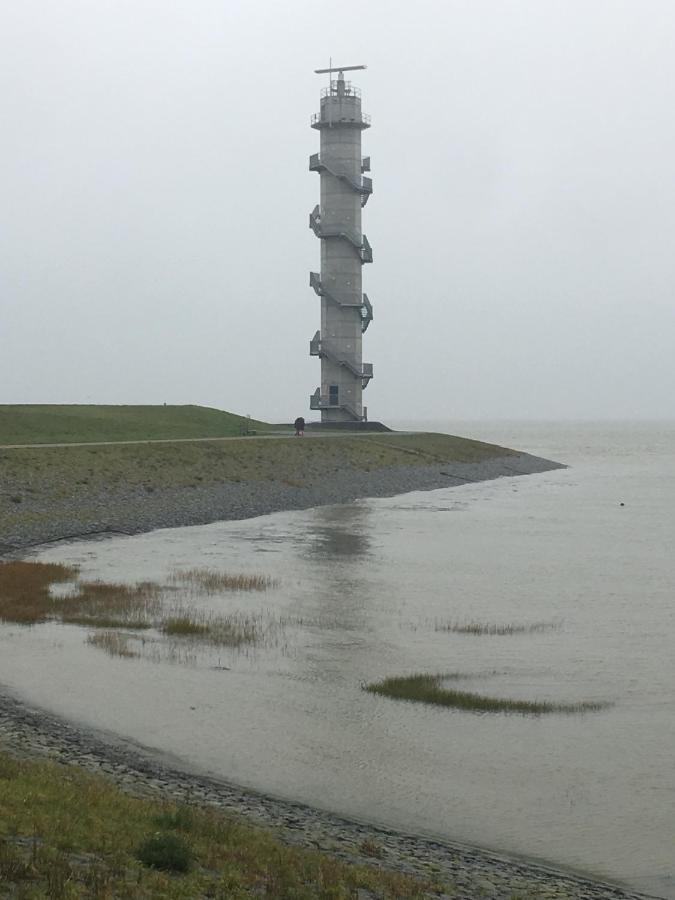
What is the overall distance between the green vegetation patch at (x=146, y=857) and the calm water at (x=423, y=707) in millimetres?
2928

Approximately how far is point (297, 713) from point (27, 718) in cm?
445

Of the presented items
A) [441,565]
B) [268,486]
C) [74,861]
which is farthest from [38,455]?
[74,861]

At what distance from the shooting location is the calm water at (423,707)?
1388cm

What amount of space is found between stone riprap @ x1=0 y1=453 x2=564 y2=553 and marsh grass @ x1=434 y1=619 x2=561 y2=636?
17.8m

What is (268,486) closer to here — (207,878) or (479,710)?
(479,710)

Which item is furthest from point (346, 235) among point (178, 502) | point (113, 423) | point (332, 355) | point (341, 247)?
point (178, 502)

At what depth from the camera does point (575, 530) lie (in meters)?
49.9

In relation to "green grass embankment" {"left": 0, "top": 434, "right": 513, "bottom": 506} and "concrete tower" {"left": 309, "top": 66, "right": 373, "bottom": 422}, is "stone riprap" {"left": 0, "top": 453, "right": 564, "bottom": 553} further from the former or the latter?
"concrete tower" {"left": 309, "top": 66, "right": 373, "bottom": 422}

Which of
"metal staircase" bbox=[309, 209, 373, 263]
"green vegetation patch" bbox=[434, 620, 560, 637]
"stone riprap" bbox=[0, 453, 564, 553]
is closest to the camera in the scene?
"green vegetation patch" bbox=[434, 620, 560, 637]

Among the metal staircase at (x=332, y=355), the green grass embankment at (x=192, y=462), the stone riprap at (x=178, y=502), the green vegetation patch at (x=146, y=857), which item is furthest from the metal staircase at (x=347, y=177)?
the green vegetation patch at (x=146, y=857)

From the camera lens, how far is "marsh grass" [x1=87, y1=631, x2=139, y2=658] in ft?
72.9

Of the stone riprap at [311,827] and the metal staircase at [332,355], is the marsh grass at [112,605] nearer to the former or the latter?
the stone riprap at [311,827]

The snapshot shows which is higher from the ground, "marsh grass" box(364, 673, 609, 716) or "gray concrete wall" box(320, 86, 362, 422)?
"gray concrete wall" box(320, 86, 362, 422)

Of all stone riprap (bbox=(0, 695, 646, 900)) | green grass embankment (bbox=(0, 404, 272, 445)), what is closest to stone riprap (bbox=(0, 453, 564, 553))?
green grass embankment (bbox=(0, 404, 272, 445))
